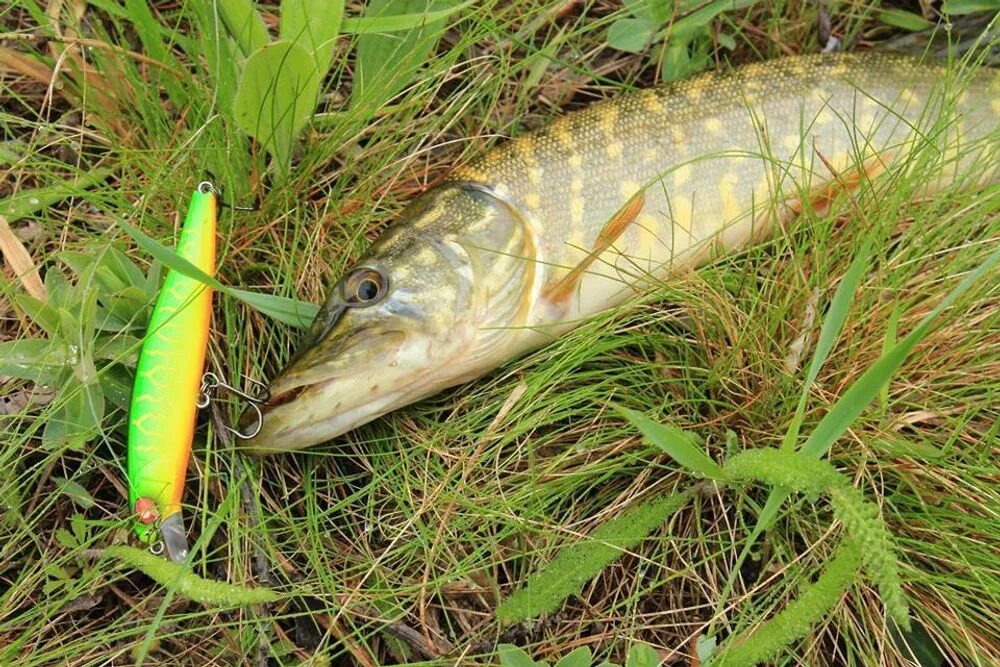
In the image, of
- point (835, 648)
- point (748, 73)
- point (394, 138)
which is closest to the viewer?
point (835, 648)

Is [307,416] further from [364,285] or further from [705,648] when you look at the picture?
[705,648]

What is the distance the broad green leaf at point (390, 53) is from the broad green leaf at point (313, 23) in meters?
0.20

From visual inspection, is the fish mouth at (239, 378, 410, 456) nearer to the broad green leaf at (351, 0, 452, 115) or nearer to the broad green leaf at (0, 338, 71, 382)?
the broad green leaf at (0, 338, 71, 382)

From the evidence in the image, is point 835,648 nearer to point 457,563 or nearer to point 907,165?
point 457,563

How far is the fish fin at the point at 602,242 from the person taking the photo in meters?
2.07

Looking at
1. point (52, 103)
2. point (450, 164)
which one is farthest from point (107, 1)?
point (450, 164)

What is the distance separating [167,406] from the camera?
1970 millimetres

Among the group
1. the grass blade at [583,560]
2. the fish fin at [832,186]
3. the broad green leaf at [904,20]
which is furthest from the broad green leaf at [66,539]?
the broad green leaf at [904,20]

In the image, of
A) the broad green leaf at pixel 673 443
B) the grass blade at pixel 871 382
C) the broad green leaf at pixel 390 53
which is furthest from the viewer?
the broad green leaf at pixel 390 53

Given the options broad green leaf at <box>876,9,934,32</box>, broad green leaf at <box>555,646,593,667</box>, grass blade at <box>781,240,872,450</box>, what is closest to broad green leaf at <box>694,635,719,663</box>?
broad green leaf at <box>555,646,593,667</box>

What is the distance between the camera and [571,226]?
2113 mm

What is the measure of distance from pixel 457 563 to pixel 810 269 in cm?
109

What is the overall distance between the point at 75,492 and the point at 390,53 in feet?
4.43

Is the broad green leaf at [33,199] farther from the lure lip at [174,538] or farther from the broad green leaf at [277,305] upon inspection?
the lure lip at [174,538]
